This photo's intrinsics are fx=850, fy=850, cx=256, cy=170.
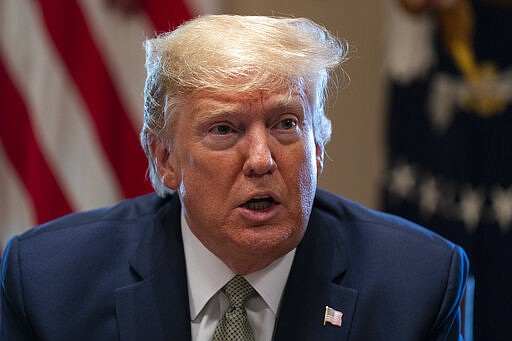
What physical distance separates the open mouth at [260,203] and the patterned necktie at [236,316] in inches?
9.5

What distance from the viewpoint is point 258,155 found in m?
1.95

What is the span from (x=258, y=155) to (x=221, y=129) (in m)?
0.12

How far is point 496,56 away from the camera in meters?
3.40

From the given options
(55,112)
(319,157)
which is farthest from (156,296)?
(55,112)

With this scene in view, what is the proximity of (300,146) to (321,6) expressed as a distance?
7.06ft

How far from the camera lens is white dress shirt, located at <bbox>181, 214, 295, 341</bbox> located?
2146mm

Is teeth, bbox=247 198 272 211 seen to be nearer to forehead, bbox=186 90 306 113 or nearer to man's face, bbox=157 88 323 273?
man's face, bbox=157 88 323 273

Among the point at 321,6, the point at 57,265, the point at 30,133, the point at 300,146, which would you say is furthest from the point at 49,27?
the point at 300,146

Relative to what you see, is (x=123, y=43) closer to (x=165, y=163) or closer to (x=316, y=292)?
(x=165, y=163)

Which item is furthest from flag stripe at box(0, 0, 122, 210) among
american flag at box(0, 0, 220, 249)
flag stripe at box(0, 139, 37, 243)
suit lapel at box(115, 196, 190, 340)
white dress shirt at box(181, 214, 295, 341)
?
white dress shirt at box(181, 214, 295, 341)

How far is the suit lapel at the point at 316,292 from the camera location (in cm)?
211

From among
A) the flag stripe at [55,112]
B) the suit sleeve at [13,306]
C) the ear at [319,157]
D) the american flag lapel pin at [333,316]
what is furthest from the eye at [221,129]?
the flag stripe at [55,112]

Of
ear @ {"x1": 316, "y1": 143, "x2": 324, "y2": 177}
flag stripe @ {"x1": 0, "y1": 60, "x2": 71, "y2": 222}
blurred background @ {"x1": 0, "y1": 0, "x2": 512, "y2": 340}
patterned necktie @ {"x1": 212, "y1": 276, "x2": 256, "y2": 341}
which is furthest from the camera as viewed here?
flag stripe @ {"x1": 0, "y1": 60, "x2": 71, "y2": 222}

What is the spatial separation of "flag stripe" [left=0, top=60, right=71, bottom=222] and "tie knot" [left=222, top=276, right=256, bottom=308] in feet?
6.41
